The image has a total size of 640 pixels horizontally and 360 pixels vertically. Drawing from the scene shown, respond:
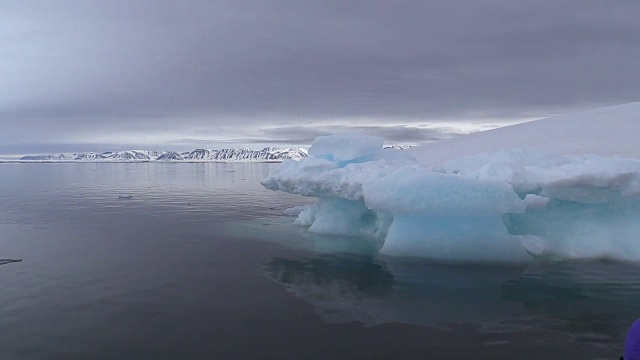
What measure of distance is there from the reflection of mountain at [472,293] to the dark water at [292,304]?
31 mm

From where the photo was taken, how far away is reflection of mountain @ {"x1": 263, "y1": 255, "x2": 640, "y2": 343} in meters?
7.12

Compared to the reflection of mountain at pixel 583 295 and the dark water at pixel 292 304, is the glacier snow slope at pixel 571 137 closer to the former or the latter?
the reflection of mountain at pixel 583 295

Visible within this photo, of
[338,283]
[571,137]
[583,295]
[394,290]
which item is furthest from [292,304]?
[571,137]

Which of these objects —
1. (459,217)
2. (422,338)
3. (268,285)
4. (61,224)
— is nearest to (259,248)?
(268,285)

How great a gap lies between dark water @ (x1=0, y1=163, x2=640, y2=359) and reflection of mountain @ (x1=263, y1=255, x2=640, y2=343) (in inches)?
1.2

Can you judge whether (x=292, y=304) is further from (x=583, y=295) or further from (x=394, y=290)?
(x=583, y=295)

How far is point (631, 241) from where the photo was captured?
35.9ft

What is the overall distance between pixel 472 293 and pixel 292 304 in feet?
10.4

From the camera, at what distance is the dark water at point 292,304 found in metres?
6.19

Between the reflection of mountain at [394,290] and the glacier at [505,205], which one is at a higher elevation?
the glacier at [505,205]

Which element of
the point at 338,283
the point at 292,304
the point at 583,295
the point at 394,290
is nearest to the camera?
Result: the point at 292,304

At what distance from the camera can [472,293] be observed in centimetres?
844

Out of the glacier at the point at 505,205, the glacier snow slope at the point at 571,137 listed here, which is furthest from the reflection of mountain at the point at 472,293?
the glacier snow slope at the point at 571,137

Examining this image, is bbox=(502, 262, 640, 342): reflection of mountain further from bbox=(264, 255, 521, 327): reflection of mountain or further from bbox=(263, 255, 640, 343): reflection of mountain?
bbox=(264, 255, 521, 327): reflection of mountain
